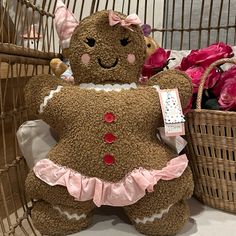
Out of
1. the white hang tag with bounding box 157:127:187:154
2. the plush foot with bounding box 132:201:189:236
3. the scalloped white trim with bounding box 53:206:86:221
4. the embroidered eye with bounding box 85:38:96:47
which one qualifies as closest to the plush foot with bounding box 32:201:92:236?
the scalloped white trim with bounding box 53:206:86:221

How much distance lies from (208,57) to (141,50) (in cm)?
16

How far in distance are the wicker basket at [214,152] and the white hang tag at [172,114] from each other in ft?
0.22

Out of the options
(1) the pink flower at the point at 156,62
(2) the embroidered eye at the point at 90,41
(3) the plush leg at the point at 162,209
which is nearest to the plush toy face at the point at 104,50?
(2) the embroidered eye at the point at 90,41

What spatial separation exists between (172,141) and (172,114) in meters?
0.08

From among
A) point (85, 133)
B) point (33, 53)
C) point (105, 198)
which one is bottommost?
point (105, 198)

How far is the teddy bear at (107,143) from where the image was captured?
68 cm

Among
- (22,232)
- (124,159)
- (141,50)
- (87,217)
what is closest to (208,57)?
(141,50)

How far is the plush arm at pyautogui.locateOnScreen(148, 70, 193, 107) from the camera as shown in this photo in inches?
28.7

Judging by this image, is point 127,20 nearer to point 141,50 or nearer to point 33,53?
point 141,50

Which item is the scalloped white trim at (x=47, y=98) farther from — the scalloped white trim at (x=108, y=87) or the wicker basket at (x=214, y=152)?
the wicker basket at (x=214, y=152)

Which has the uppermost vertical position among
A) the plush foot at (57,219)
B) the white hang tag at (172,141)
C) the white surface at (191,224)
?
the white hang tag at (172,141)

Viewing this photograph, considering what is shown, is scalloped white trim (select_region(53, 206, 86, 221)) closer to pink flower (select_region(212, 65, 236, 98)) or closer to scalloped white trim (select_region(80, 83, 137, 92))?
scalloped white trim (select_region(80, 83, 137, 92))

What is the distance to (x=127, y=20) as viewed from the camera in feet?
2.33

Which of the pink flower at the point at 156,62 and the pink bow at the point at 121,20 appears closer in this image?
the pink bow at the point at 121,20
